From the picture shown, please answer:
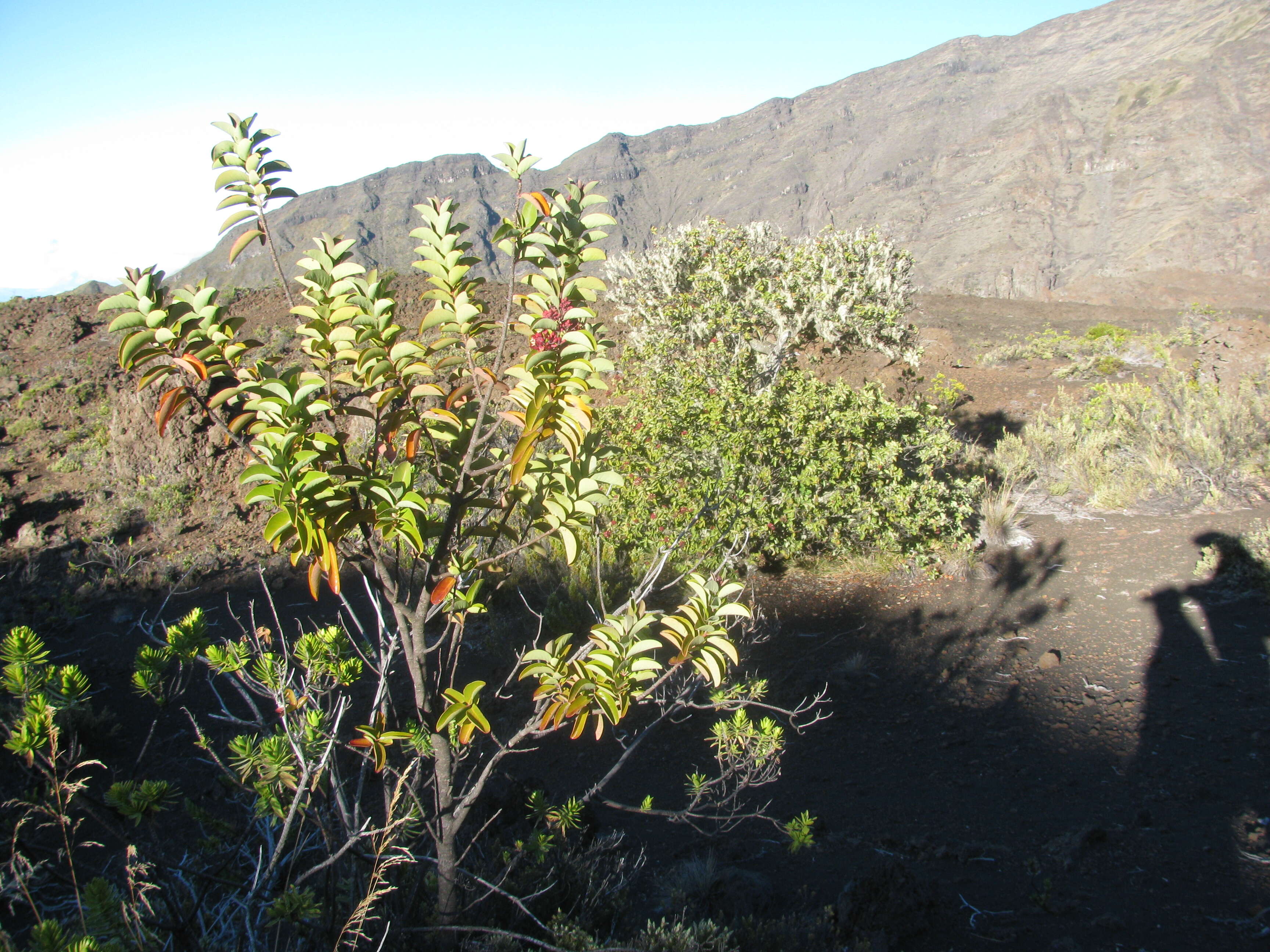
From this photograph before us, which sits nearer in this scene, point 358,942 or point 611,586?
point 358,942

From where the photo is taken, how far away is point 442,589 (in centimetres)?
143

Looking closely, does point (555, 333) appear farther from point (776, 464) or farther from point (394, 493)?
point (776, 464)

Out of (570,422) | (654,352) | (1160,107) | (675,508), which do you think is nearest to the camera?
(570,422)

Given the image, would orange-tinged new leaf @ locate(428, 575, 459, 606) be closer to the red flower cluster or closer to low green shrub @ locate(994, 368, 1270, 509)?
the red flower cluster

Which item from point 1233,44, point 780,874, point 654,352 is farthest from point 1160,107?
point 780,874

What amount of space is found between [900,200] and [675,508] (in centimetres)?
5207

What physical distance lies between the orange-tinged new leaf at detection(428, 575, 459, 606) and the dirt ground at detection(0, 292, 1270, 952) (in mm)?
1930

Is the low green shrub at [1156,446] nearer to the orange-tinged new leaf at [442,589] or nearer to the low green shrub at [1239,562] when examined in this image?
the low green shrub at [1239,562]

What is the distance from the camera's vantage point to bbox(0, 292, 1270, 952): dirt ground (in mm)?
2496

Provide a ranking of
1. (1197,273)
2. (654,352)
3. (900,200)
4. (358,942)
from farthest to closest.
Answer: (900,200), (1197,273), (654,352), (358,942)

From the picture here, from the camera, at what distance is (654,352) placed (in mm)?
7125

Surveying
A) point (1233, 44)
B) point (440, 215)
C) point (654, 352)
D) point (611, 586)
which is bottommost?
point (611, 586)

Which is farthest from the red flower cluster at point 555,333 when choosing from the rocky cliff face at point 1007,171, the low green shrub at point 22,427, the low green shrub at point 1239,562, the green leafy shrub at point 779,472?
the rocky cliff face at point 1007,171

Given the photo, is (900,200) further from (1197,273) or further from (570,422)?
(570,422)
